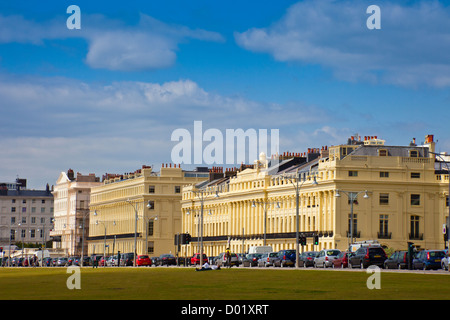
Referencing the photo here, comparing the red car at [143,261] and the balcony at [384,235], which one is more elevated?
the balcony at [384,235]

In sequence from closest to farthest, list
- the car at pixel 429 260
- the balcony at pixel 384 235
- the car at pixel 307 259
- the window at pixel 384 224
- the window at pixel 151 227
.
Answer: the car at pixel 429 260
the car at pixel 307 259
the balcony at pixel 384 235
the window at pixel 384 224
the window at pixel 151 227

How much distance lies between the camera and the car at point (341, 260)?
254ft

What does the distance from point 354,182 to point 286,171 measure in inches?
858

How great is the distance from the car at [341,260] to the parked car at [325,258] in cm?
62

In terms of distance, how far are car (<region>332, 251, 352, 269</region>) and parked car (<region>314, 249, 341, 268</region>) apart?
615mm

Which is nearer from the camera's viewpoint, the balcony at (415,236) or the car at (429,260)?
the car at (429,260)

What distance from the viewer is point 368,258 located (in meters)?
73.8

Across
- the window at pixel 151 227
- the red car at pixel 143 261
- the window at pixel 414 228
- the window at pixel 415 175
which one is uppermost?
the window at pixel 415 175

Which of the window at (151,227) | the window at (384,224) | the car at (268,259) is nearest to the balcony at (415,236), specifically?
the window at (384,224)

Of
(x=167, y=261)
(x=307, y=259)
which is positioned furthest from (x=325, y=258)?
(x=167, y=261)

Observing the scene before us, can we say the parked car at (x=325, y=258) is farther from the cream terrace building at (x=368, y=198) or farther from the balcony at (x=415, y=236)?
the balcony at (x=415, y=236)

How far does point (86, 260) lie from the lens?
133 meters
